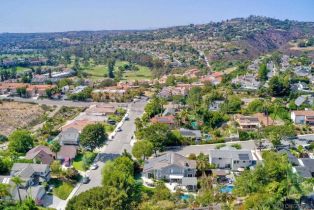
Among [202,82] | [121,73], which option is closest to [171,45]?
[121,73]

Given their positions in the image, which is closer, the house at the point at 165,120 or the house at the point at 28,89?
the house at the point at 165,120

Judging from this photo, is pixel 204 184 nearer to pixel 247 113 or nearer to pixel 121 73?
pixel 247 113

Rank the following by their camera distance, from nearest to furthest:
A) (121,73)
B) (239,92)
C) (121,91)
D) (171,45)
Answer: (239,92) → (121,91) → (121,73) → (171,45)

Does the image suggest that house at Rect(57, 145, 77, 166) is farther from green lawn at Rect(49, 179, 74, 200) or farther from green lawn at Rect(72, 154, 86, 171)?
green lawn at Rect(49, 179, 74, 200)

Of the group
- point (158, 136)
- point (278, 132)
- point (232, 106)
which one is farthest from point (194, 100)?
point (158, 136)

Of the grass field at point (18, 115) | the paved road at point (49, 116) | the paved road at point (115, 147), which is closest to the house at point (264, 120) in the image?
the paved road at point (115, 147)

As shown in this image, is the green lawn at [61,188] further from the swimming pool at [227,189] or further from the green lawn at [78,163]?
the swimming pool at [227,189]
